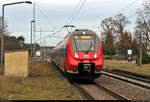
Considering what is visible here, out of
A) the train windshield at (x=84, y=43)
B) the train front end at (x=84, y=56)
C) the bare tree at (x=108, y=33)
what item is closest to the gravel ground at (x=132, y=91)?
the train front end at (x=84, y=56)

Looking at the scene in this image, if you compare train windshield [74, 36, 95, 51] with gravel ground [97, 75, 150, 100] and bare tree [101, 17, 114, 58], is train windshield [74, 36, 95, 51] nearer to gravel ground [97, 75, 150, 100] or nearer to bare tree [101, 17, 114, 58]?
gravel ground [97, 75, 150, 100]

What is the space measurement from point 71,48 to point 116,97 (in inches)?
211

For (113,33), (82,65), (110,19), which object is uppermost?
(110,19)

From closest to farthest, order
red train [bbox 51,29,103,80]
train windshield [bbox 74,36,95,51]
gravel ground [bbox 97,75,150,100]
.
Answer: gravel ground [bbox 97,75,150,100], red train [bbox 51,29,103,80], train windshield [bbox 74,36,95,51]

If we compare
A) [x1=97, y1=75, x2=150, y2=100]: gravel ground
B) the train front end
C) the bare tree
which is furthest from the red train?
the bare tree

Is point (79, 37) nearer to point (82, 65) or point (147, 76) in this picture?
point (82, 65)

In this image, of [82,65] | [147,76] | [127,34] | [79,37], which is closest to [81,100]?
[82,65]

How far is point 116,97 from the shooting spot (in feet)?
32.2

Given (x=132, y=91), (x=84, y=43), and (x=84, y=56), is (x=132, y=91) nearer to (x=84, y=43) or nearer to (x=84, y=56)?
(x=84, y=56)

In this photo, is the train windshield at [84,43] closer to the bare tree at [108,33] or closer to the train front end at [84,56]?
the train front end at [84,56]

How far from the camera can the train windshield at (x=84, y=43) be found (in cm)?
1443

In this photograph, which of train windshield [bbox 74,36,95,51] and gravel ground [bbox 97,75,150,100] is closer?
gravel ground [bbox 97,75,150,100]

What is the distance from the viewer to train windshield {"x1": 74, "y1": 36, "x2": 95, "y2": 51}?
14430 millimetres

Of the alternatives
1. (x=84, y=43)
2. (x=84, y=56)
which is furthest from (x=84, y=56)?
(x=84, y=43)
